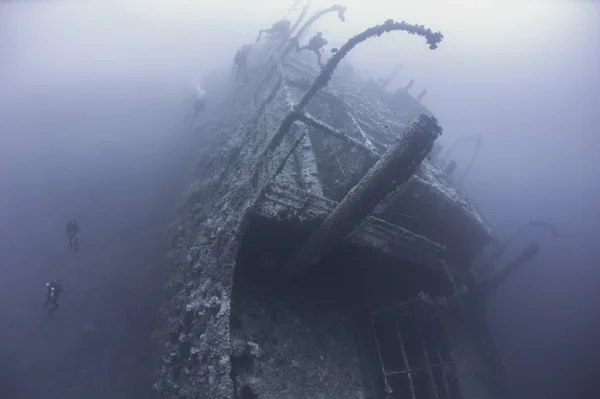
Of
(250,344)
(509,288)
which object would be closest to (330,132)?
(250,344)

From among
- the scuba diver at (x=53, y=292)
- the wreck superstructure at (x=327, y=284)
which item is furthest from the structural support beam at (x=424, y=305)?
the scuba diver at (x=53, y=292)

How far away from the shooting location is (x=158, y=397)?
221 inches

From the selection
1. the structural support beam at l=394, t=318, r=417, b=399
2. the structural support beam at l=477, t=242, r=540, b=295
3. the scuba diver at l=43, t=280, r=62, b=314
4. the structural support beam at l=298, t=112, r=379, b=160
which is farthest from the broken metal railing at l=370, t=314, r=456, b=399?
the scuba diver at l=43, t=280, r=62, b=314

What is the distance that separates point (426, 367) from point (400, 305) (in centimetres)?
158

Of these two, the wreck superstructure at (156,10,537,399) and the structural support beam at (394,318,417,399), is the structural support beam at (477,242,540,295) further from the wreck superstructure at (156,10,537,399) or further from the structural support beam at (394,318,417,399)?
the structural support beam at (394,318,417,399)

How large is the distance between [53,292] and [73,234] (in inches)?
78.0

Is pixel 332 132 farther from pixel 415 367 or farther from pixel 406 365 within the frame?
pixel 415 367

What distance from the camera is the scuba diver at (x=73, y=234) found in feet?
30.2

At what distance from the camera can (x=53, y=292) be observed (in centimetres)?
777

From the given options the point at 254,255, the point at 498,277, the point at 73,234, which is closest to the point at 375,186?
the point at 254,255

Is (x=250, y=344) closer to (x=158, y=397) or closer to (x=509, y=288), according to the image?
(x=158, y=397)

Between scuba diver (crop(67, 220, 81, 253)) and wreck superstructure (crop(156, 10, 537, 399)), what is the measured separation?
286cm

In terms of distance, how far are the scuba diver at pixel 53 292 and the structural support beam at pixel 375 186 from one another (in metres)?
6.22

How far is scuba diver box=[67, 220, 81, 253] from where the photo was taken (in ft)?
30.2
